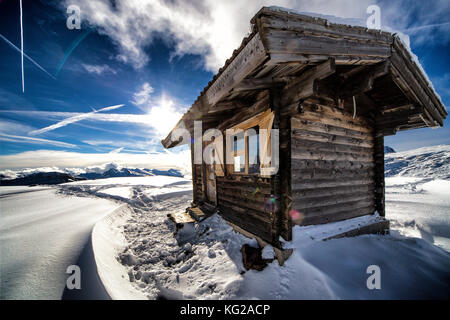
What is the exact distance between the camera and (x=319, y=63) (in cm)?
238

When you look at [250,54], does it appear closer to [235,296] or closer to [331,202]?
[235,296]

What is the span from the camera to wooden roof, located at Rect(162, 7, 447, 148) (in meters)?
1.88

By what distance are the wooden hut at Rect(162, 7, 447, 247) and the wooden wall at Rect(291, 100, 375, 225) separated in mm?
24

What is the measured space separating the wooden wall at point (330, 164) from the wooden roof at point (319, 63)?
2.48 ft

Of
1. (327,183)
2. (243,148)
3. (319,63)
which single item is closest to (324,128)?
(327,183)

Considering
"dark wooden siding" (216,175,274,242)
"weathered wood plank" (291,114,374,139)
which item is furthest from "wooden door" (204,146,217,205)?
"weathered wood plank" (291,114,374,139)

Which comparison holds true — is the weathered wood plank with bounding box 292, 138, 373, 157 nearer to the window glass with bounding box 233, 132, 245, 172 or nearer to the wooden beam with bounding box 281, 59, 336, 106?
the wooden beam with bounding box 281, 59, 336, 106

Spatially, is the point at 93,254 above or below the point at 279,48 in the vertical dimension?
below

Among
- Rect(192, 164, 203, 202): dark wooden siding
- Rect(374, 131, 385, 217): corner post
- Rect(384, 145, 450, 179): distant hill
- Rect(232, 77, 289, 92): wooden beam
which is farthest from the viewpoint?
Rect(384, 145, 450, 179): distant hill

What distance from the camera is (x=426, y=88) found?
3715 millimetres
